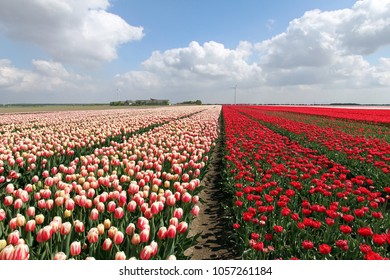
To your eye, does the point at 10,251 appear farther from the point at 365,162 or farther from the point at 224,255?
the point at 365,162

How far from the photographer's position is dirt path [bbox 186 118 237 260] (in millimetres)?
4488

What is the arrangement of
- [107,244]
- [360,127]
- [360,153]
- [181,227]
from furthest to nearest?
[360,127]
[360,153]
[181,227]
[107,244]

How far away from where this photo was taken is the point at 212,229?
538 centimetres

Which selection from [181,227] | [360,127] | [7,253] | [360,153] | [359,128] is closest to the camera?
[7,253]

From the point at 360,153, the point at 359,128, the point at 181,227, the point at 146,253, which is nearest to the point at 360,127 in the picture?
the point at 359,128

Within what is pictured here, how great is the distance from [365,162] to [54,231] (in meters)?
9.19

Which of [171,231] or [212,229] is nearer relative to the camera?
[171,231]

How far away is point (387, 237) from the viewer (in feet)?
11.2

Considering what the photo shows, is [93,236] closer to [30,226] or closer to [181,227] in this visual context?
[30,226]

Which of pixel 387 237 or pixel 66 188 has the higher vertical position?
pixel 66 188

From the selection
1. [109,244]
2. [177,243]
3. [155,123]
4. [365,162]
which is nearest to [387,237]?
[177,243]

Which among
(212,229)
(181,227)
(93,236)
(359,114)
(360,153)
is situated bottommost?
(212,229)

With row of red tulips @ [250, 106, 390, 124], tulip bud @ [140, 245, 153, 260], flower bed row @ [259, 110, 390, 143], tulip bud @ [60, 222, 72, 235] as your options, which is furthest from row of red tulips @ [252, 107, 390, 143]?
tulip bud @ [60, 222, 72, 235]

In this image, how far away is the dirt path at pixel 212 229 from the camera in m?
4.49
